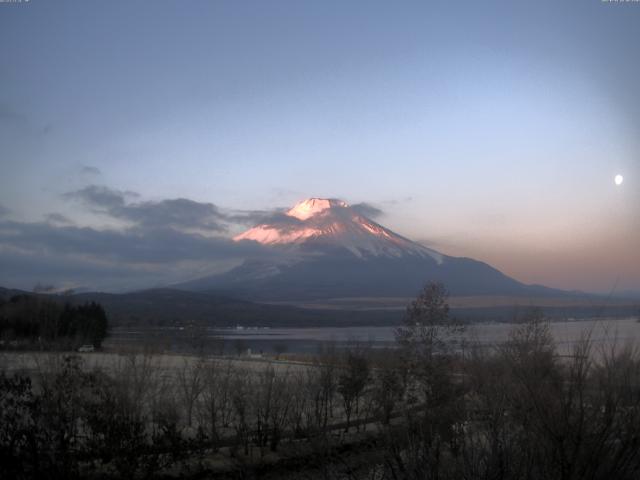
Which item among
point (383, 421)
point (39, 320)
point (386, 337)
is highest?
point (39, 320)

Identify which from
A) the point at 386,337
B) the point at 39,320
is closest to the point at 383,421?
the point at 39,320

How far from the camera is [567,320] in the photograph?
2712 cm

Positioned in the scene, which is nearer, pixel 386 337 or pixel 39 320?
pixel 39 320

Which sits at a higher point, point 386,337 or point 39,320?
point 39,320

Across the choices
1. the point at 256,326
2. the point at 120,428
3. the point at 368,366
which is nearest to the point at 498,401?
the point at 120,428

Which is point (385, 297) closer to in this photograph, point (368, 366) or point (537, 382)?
point (368, 366)

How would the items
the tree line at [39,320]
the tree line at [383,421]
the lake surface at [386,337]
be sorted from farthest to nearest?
the tree line at [39,320] → the lake surface at [386,337] → the tree line at [383,421]

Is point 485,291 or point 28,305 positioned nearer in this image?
point 28,305

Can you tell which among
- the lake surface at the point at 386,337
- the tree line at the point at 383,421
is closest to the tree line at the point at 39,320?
the lake surface at the point at 386,337

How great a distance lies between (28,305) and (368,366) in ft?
85.5

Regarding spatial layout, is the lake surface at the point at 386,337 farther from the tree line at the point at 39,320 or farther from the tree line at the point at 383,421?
the tree line at the point at 39,320

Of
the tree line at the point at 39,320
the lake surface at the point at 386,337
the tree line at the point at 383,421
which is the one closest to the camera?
the tree line at the point at 383,421

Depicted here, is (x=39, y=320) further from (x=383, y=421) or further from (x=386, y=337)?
(x=386, y=337)

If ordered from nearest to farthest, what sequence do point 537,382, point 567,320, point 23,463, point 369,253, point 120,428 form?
point 537,382
point 23,463
point 120,428
point 567,320
point 369,253
